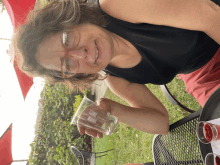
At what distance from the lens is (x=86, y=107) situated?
5.22 feet

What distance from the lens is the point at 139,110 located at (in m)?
1.90

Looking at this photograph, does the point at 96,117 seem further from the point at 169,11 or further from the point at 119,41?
the point at 169,11

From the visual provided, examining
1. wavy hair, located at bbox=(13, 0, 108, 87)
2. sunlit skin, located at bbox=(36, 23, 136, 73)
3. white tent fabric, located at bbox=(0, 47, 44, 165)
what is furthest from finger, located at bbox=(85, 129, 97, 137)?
white tent fabric, located at bbox=(0, 47, 44, 165)

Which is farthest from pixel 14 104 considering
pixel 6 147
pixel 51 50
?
pixel 51 50

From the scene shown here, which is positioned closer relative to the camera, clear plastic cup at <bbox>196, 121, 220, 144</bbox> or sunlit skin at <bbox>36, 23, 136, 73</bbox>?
clear plastic cup at <bbox>196, 121, 220, 144</bbox>

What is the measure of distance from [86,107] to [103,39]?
25.7 inches

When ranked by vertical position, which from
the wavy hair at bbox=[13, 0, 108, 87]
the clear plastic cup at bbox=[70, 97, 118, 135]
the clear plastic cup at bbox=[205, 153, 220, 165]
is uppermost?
the wavy hair at bbox=[13, 0, 108, 87]

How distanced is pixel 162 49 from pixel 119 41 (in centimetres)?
43

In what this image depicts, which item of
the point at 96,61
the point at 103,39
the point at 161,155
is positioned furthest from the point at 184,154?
the point at 103,39

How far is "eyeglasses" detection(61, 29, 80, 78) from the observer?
→ 1542 mm

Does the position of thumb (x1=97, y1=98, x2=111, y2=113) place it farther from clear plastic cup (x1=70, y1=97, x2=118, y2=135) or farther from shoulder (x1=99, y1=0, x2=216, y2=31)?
shoulder (x1=99, y1=0, x2=216, y2=31)

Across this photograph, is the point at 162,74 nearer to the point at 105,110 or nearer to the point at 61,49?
the point at 105,110

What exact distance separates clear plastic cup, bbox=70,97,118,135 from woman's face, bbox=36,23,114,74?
15.2 inches

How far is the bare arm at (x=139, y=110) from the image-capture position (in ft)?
6.04
